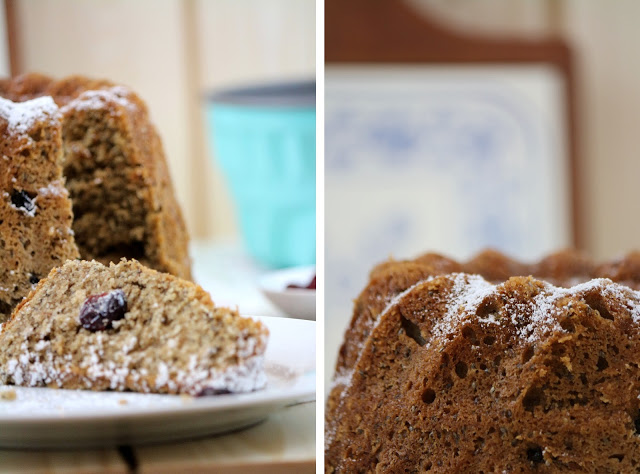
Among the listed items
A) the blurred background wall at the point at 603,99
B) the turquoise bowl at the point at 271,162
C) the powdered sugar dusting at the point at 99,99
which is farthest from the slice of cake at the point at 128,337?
the blurred background wall at the point at 603,99

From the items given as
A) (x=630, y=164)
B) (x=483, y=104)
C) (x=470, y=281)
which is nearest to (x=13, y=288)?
(x=470, y=281)

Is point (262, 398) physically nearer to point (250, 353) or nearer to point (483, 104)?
point (250, 353)

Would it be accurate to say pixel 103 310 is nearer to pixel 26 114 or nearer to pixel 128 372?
pixel 128 372

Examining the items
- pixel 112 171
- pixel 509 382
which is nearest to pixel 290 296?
pixel 112 171

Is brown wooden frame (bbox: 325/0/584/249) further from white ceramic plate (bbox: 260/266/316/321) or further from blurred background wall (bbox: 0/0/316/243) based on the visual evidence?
white ceramic plate (bbox: 260/266/316/321)

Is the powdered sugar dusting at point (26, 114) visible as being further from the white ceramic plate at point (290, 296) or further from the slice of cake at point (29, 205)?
the white ceramic plate at point (290, 296)

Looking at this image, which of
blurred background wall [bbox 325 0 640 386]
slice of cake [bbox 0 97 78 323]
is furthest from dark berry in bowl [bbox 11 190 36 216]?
blurred background wall [bbox 325 0 640 386]
